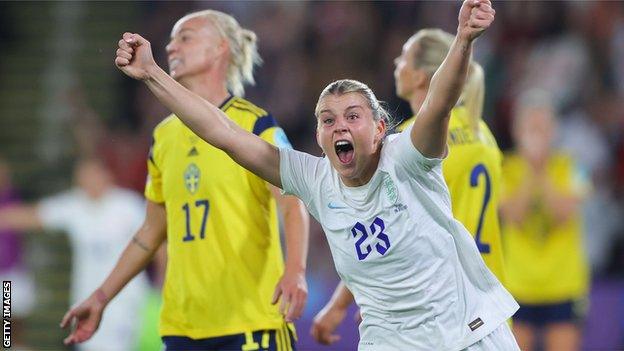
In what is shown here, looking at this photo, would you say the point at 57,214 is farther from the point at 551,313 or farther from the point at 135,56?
the point at 135,56

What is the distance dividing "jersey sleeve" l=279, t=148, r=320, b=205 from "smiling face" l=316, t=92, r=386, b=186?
0.20 metres

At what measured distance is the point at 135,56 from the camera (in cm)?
449

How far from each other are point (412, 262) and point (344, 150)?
0.48m

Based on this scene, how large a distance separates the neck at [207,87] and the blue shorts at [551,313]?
3666mm

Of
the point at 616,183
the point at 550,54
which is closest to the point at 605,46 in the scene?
the point at 550,54

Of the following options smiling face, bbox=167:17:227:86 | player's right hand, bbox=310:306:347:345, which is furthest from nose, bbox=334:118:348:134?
player's right hand, bbox=310:306:347:345

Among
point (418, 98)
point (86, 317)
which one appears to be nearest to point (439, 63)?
point (418, 98)

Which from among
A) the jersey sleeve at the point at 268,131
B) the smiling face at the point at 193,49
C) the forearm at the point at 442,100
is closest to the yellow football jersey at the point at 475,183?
the jersey sleeve at the point at 268,131

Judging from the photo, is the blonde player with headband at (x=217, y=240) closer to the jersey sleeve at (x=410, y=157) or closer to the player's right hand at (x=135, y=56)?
the player's right hand at (x=135, y=56)

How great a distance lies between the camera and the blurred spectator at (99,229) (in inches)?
389

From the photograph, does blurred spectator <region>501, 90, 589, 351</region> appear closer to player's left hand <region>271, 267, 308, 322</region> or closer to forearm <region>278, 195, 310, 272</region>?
forearm <region>278, 195, 310, 272</region>

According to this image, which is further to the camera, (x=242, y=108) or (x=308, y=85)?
(x=308, y=85)

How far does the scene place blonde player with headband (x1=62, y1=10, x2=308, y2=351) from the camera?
5.45 m

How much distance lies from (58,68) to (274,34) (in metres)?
3.32
